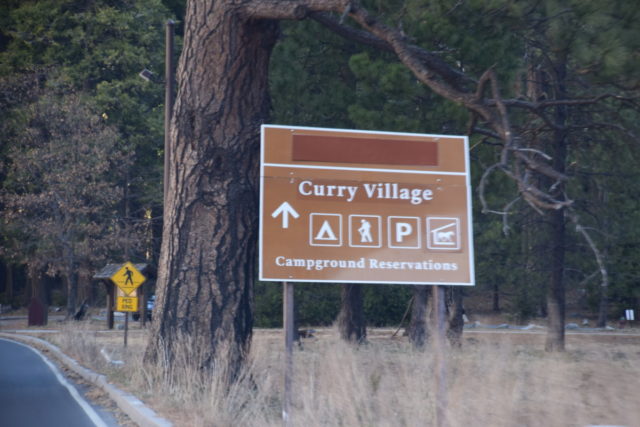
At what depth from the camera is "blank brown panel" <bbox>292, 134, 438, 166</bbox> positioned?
8.28 meters

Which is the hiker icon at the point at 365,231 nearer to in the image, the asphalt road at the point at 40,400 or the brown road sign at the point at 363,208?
the brown road sign at the point at 363,208

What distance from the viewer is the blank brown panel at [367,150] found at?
828 centimetres

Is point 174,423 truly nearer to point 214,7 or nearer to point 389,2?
point 214,7

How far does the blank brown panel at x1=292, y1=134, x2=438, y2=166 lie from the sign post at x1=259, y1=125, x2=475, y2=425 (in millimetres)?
11

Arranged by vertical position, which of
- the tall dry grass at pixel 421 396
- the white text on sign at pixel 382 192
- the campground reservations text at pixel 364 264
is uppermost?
the white text on sign at pixel 382 192

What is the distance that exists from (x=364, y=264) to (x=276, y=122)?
12483mm

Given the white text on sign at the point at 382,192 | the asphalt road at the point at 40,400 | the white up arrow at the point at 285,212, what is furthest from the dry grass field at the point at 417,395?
the white text on sign at the point at 382,192

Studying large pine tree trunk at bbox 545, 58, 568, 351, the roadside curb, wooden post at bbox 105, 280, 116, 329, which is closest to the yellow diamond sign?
the roadside curb

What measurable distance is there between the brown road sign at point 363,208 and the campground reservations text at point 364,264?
0.03ft

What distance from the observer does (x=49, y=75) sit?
44219 mm

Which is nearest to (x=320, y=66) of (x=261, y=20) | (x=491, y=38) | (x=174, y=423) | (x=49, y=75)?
(x=491, y=38)

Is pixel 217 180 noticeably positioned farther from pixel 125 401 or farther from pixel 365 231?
pixel 365 231

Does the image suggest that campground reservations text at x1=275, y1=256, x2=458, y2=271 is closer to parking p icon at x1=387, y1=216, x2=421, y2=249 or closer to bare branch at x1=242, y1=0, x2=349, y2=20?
parking p icon at x1=387, y1=216, x2=421, y2=249

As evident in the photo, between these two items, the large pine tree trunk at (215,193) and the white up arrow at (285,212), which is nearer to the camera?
the white up arrow at (285,212)
